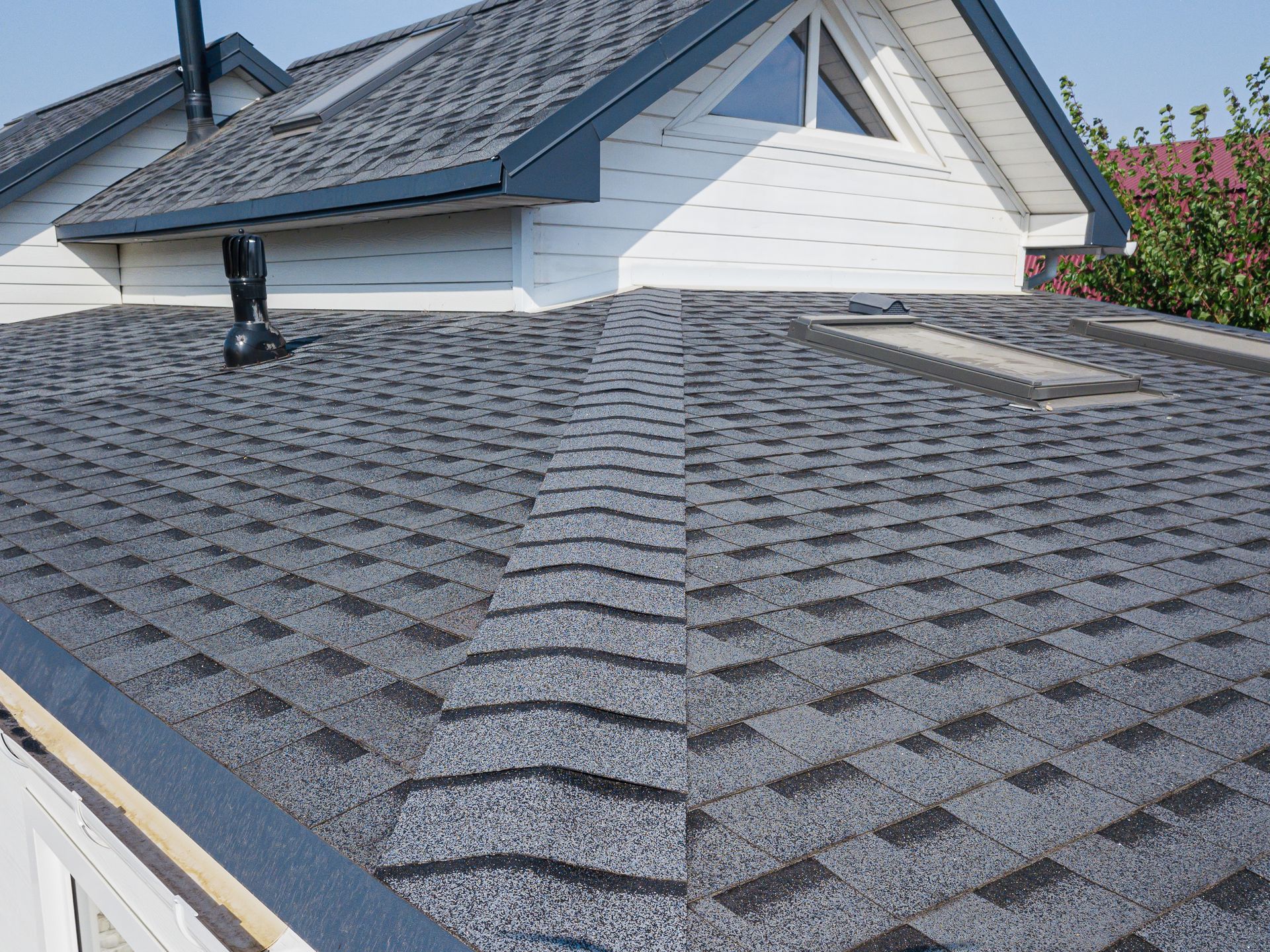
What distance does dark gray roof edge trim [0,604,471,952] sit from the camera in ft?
4.79

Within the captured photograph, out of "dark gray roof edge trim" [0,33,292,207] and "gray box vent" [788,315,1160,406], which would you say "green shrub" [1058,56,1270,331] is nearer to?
"gray box vent" [788,315,1160,406]

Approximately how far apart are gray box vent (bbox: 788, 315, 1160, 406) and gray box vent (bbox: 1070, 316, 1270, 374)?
1.59 metres

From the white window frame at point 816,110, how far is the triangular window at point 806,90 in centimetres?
3

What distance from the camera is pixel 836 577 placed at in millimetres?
2861

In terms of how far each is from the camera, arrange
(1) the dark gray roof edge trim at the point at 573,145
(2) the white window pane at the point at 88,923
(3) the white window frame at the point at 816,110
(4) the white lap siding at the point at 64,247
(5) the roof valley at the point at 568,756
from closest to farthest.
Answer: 1. (5) the roof valley at the point at 568,756
2. (2) the white window pane at the point at 88,923
3. (1) the dark gray roof edge trim at the point at 573,145
4. (3) the white window frame at the point at 816,110
5. (4) the white lap siding at the point at 64,247

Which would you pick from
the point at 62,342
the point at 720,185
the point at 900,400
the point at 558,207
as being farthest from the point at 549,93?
the point at 62,342

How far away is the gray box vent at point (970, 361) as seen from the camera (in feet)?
18.9

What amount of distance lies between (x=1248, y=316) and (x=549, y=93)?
14392 millimetres

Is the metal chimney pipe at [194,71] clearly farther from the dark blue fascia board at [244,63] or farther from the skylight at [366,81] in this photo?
the skylight at [366,81]

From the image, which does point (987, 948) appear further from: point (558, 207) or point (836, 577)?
point (558, 207)

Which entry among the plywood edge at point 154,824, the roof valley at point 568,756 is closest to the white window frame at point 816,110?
the roof valley at point 568,756

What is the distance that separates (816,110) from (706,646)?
8865mm

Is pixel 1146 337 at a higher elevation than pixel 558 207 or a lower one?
lower

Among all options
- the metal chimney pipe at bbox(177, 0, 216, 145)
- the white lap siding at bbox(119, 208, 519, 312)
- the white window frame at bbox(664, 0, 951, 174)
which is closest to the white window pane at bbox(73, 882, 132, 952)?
the white lap siding at bbox(119, 208, 519, 312)
